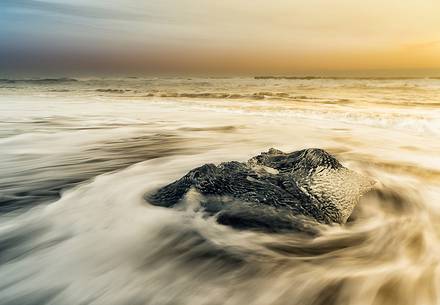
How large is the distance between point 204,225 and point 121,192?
162cm

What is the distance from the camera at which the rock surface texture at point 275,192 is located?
329cm

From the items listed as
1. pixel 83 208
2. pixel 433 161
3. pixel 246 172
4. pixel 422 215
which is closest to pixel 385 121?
pixel 433 161

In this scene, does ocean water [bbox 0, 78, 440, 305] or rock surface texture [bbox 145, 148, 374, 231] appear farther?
rock surface texture [bbox 145, 148, 374, 231]

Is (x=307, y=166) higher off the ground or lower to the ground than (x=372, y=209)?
higher

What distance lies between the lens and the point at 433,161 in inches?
247

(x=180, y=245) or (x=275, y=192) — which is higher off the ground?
(x=275, y=192)

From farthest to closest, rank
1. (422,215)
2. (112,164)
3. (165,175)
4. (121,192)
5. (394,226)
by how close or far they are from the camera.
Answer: (112,164)
(165,175)
(121,192)
(422,215)
(394,226)

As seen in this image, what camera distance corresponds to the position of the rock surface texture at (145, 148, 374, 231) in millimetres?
3293

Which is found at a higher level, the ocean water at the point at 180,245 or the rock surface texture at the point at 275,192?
the rock surface texture at the point at 275,192

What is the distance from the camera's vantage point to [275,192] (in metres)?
3.37

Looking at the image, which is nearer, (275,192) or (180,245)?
Result: (180,245)

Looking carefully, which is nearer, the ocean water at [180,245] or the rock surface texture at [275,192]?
the ocean water at [180,245]

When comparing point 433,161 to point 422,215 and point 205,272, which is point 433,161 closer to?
point 422,215

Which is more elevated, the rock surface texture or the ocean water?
the rock surface texture
